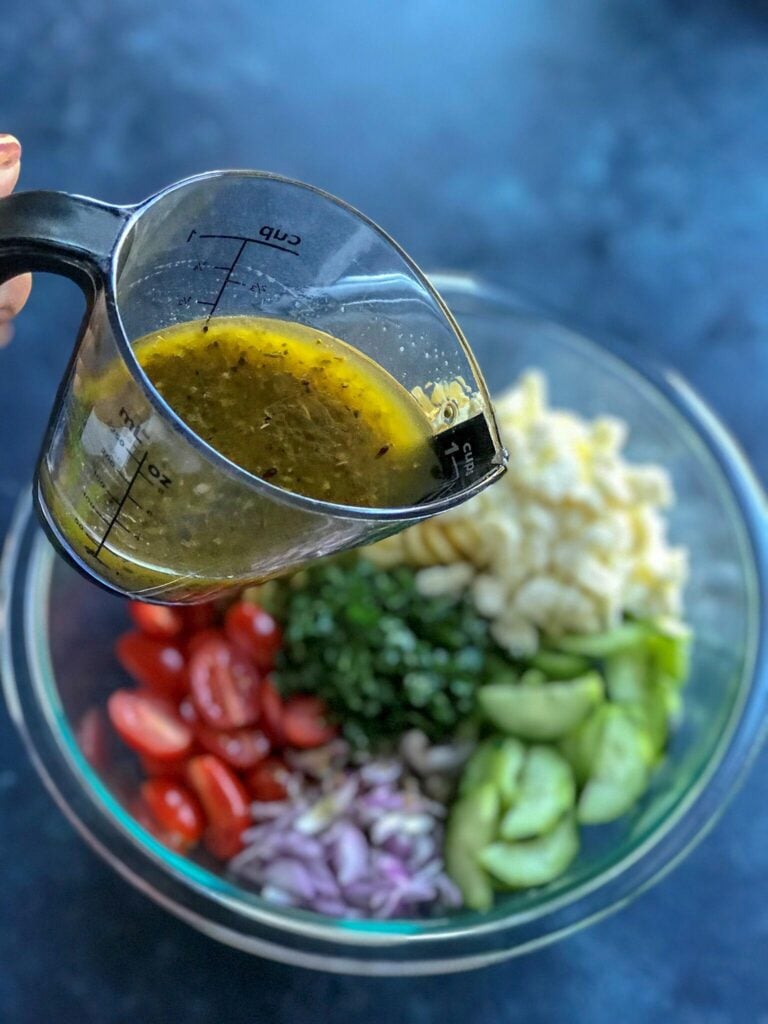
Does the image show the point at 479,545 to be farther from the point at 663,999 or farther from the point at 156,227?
the point at 156,227

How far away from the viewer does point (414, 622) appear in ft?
5.13

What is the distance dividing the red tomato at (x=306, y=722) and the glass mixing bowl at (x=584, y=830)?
8.2 inches

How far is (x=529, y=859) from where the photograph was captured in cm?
141

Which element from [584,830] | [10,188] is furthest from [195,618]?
[10,188]

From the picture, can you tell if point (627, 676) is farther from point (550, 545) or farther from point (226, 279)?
point (226, 279)

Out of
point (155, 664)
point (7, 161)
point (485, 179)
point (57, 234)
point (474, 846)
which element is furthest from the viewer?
point (485, 179)

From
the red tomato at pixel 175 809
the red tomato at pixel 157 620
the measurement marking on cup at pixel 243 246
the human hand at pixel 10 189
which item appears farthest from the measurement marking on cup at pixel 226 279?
the red tomato at pixel 175 809

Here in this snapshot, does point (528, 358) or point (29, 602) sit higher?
point (528, 358)

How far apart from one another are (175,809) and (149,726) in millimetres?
116

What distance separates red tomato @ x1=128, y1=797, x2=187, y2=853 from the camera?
1.40 metres

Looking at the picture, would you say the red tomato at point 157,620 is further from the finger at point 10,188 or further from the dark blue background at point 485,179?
the finger at point 10,188

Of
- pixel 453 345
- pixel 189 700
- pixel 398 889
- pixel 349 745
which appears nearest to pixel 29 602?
pixel 189 700

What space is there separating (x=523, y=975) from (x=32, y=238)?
3.76ft

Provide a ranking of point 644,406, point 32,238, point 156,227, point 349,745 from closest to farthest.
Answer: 1. point 32,238
2. point 156,227
3. point 349,745
4. point 644,406
